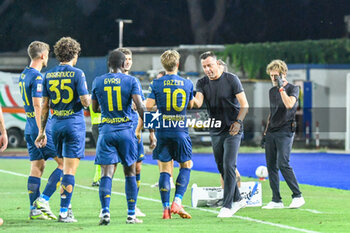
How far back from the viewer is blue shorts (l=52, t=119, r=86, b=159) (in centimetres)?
1034

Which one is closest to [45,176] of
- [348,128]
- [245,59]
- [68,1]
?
[348,128]

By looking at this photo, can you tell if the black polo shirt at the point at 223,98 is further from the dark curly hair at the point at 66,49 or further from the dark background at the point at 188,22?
the dark background at the point at 188,22

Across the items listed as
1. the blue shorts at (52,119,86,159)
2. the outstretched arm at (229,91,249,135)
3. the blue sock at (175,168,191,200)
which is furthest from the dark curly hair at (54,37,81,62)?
the outstretched arm at (229,91,249,135)

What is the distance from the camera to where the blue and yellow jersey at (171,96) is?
35.2 feet

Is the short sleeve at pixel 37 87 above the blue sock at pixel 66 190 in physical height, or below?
above

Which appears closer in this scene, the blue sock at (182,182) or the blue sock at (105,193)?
the blue sock at (105,193)

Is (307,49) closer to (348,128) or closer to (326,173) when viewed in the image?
(348,128)

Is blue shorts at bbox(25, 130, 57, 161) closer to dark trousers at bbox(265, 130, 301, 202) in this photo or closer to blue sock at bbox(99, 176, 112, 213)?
blue sock at bbox(99, 176, 112, 213)

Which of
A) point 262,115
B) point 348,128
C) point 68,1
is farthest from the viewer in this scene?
point 68,1

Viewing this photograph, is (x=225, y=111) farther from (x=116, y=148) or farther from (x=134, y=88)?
(x=116, y=148)

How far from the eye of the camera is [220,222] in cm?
1048

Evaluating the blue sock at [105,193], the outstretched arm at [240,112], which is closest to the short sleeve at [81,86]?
the blue sock at [105,193]

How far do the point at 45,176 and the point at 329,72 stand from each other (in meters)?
20.2

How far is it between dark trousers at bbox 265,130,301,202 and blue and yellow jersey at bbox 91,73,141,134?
3.13 m
